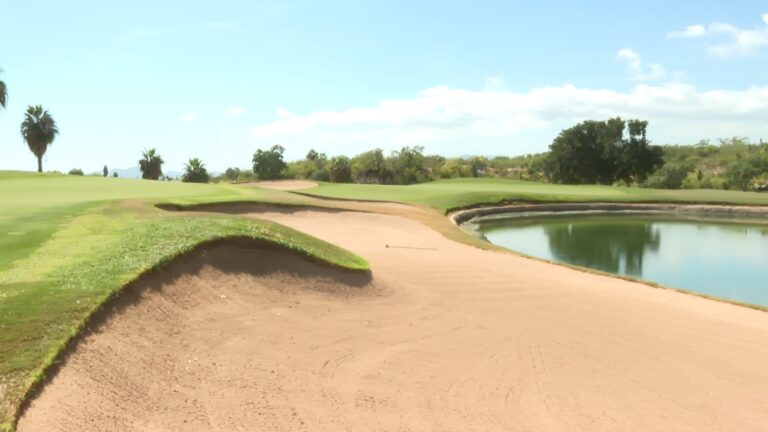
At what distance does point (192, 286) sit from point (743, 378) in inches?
341

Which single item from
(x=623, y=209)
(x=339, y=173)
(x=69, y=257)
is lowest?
(x=623, y=209)

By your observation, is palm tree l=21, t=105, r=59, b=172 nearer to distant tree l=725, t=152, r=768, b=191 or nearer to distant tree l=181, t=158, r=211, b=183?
distant tree l=181, t=158, r=211, b=183

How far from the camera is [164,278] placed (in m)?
9.07

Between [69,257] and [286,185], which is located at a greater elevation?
[286,185]

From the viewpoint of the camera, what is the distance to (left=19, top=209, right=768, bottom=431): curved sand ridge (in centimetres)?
638

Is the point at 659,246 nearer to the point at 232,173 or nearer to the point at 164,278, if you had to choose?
the point at 164,278

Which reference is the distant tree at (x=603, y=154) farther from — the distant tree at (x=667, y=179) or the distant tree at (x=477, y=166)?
the distant tree at (x=477, y=166)

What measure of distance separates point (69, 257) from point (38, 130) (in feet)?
177

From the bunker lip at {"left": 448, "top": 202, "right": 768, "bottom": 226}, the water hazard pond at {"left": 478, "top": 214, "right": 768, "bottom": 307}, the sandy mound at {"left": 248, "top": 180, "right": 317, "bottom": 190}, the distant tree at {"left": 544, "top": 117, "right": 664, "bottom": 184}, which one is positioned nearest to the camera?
the water hazard pond at {"left": 478, "top": 214, "right": 768, "bottom": 307}

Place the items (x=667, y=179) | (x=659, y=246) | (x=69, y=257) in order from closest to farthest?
(x=69, y=257)
(x=659, y=246)
(x=667, y=179)

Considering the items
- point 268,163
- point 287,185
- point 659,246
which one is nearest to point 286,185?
point 287,185

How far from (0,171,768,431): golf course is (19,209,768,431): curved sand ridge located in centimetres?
3

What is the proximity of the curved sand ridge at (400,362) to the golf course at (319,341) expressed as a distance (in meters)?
0.03

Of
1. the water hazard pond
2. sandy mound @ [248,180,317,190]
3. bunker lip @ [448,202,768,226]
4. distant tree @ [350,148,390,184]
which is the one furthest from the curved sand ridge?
distant tree @ [350,148,390,184]
